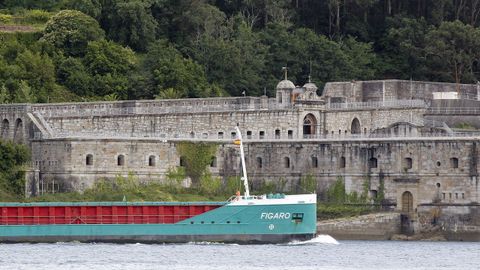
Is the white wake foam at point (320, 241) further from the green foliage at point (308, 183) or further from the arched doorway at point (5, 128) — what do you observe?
the arched doorway at point (5, 128)

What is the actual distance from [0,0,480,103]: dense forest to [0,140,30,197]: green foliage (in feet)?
35.8

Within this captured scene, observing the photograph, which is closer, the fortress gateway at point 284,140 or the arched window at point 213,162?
the fortress gateway at point 284,140

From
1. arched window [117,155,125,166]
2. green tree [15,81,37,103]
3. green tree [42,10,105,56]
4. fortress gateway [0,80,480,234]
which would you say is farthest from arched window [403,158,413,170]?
green tree [42,10,105,56]

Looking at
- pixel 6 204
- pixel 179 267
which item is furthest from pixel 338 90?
pixel 179 267

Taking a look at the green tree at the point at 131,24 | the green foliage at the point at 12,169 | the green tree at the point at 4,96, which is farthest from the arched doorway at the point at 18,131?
the green tree at the point at 131,24

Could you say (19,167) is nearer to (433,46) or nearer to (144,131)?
(144,131)

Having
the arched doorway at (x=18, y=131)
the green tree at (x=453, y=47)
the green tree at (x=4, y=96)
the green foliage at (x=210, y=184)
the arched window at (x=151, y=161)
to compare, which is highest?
the green tree at (x=453, y=47)

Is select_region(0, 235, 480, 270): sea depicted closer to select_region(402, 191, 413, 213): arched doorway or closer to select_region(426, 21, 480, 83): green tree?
select_region(402, 191, 413, 213): arched doorway

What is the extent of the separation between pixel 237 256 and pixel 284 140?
2525 cm

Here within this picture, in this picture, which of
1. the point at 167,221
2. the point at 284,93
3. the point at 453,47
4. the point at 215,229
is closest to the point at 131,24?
the point at 284,93

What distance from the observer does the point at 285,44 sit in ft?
486

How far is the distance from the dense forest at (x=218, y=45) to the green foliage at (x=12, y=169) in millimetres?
10900

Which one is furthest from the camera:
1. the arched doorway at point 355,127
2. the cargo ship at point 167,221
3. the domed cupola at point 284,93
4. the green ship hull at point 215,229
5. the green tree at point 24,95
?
the arched doorway at point 355,127

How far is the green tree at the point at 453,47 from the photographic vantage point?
475ft
